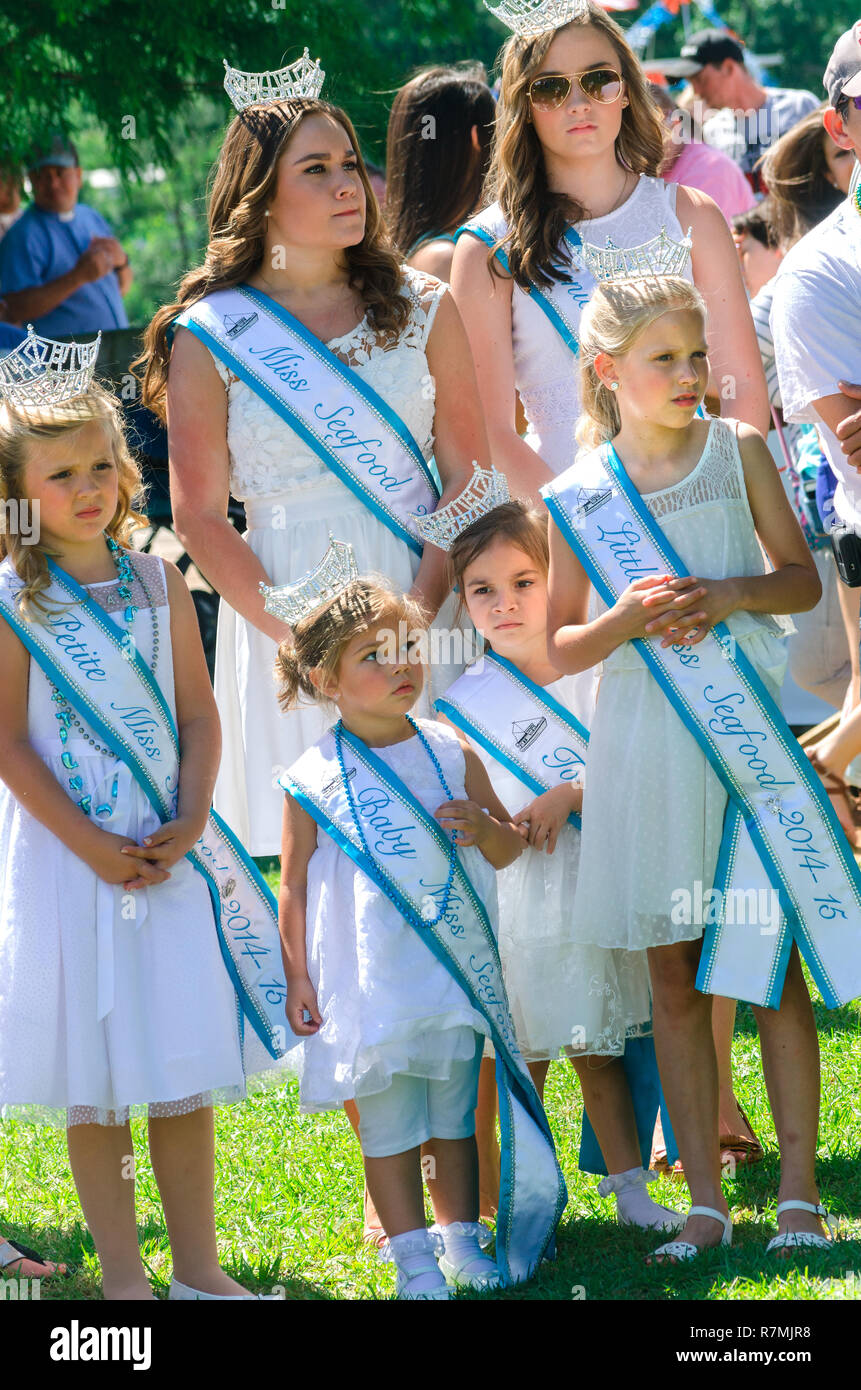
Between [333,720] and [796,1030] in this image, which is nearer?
[796,1030]

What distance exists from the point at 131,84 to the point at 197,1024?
5248 millimetres

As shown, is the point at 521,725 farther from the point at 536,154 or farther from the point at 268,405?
the point at 536,154

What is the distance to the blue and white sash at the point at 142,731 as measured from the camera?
3.16 m

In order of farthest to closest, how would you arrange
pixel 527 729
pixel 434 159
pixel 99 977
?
pixel 434 159
pixel 527 729
pixel 99 977

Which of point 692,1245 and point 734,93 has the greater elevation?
point 734,93

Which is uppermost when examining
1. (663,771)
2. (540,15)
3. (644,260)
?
(540,15)

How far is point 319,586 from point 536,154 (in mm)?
1226

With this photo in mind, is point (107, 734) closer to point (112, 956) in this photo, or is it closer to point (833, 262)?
point (112, 956)

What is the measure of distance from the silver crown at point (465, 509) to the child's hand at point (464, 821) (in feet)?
2.11

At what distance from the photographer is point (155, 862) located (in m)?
3.14

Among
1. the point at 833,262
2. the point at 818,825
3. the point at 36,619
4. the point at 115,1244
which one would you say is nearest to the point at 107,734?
the point at 36,619

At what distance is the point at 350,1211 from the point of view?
369 cm

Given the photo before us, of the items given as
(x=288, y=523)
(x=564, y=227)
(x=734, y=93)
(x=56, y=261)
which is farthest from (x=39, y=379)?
(x=734, y=93)

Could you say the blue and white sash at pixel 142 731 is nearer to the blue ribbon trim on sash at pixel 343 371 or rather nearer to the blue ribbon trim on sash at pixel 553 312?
the blue ribbon trim on sash at pixel 343 371
